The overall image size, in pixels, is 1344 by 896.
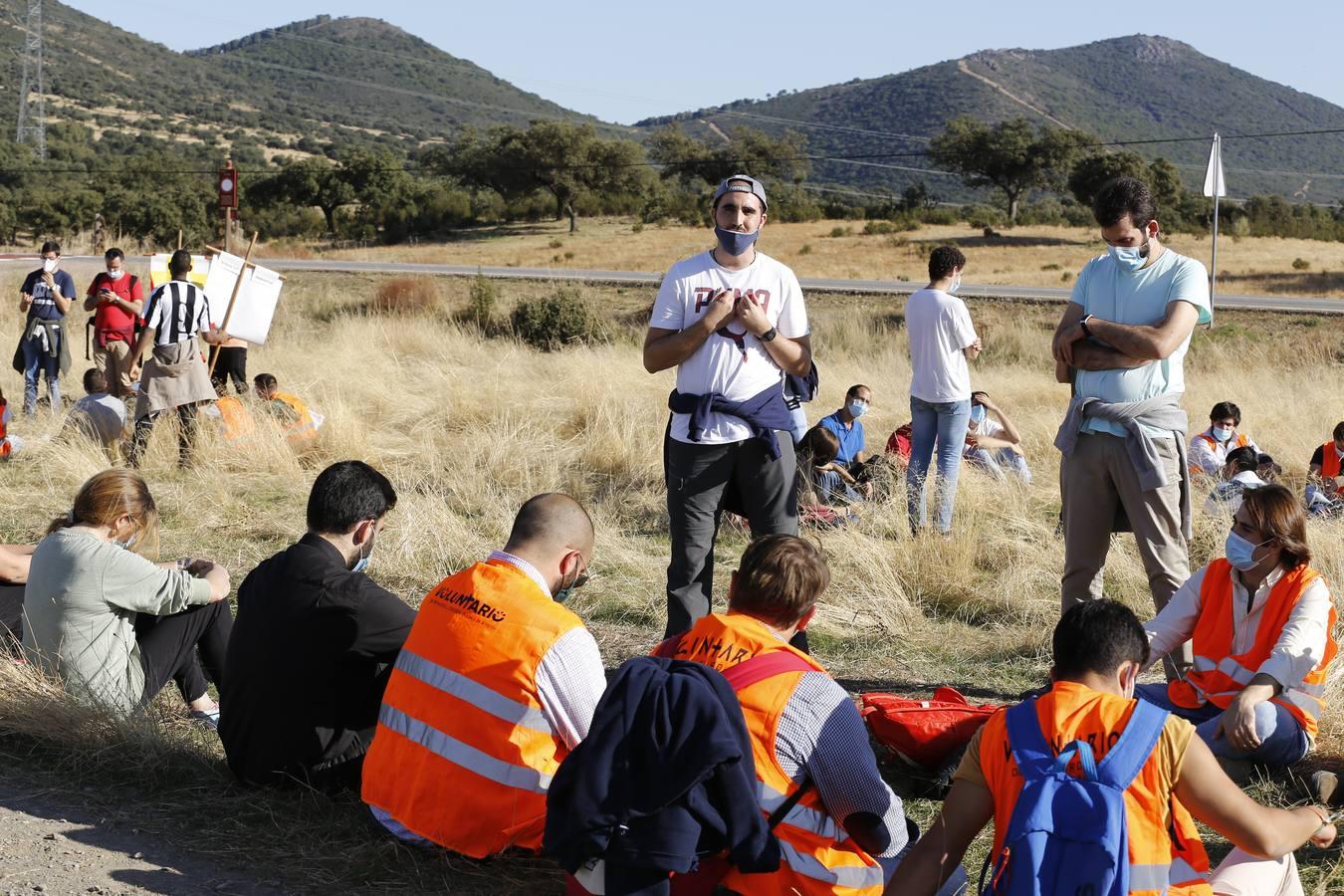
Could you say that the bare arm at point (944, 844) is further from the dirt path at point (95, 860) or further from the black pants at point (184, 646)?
the black pants at point (184, 646)

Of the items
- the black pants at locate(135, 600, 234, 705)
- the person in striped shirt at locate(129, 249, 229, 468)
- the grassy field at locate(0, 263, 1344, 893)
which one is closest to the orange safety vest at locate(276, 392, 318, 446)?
the grassy field at locate(0, 263, 1344, 893)

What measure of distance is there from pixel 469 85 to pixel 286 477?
15236cm

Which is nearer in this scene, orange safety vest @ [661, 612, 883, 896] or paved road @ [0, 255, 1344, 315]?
orange safety vest @ [661, 612, 883, 896]

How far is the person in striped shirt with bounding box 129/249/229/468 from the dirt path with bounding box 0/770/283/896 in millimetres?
5587

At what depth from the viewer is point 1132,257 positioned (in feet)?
15.2

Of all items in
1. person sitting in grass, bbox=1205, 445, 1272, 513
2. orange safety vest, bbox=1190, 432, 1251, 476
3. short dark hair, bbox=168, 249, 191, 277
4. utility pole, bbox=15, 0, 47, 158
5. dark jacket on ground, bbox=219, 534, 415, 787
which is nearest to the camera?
dark jacket on ground, bbox=219, 534, 415, 787

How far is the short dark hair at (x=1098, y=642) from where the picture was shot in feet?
8.83

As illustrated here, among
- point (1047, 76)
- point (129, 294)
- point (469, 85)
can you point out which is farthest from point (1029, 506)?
point (1047, 76)

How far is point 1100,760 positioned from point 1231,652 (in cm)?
179

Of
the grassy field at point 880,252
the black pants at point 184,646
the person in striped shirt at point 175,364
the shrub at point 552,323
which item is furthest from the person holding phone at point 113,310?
the grassy field at point 880,252

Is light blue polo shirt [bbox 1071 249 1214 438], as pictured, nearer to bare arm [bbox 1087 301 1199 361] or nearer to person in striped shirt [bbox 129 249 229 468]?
bare arm [bbox 1087 301 1199 361]

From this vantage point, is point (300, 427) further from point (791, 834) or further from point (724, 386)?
point (791, 834)

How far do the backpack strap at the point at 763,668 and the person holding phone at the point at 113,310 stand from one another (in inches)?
375

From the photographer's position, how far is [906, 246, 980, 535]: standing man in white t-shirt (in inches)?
290
